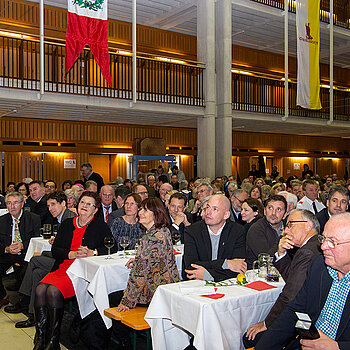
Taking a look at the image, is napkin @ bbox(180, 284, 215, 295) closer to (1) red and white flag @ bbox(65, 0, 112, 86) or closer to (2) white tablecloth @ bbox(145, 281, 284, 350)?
(2) white tablecloth @ bbox(145, 281, 284, 350)

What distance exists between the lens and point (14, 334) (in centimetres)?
491

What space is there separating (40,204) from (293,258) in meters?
5.03

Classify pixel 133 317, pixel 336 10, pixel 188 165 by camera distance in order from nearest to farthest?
pixel 133 317 → pixel 336 10 → pixel 188 165

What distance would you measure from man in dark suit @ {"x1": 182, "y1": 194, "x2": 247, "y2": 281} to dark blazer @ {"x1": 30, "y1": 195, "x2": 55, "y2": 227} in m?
3.06

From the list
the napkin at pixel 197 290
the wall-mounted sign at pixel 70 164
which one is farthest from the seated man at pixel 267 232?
the wall-mounted sign at pixel 70 164

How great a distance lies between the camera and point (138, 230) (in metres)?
5.68

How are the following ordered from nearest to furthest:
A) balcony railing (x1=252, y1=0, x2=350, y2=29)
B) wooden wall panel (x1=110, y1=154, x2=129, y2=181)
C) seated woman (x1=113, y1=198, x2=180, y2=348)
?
seated woman (x1=113, y1=198, x2=180, y2=348) < balcony railing (x1=252, y1=0, x2=350, y2=29) < wooden wall panel (x1=110, y1=154, x2=129, y2=181)

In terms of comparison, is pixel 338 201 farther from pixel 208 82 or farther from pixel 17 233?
pixel 208 82

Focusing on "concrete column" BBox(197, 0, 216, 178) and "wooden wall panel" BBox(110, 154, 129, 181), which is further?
"wooden wall panel" BBox(110, 154, 129, 181)

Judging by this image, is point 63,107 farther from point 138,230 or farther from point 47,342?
point 47,342

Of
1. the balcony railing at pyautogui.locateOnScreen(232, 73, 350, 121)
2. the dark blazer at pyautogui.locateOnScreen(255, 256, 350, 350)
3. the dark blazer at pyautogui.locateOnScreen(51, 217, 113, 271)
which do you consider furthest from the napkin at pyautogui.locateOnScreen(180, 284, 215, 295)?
the balcony railing at pyautogui.locateOnScreen(232, 73, 350, 121)

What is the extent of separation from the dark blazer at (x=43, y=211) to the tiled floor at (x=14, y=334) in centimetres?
171

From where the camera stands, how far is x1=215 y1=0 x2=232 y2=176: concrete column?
13484mm

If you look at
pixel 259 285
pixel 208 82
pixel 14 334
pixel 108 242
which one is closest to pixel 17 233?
pixel 14 334
